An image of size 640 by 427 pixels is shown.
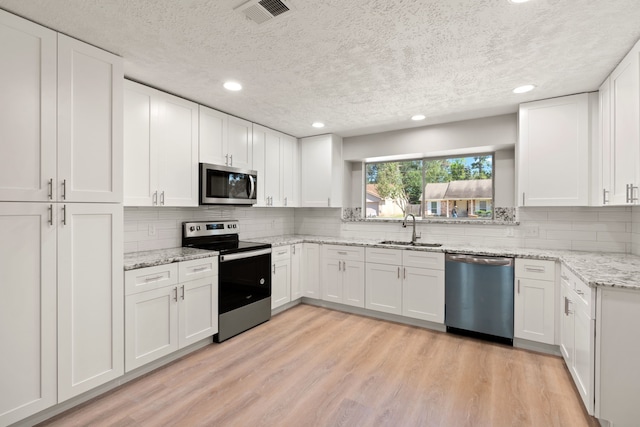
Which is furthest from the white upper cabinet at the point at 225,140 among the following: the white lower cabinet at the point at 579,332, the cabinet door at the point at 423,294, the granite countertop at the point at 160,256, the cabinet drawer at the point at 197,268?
the white lower cabinet at the point at 579,332

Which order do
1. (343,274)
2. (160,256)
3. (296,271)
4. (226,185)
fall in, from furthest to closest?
(296,271), (343,274), (226,185), (160,256)

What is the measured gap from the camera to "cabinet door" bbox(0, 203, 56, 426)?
66.4 inches

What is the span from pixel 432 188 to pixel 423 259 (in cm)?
126

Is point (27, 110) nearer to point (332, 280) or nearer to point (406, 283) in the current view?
point (332, 280)

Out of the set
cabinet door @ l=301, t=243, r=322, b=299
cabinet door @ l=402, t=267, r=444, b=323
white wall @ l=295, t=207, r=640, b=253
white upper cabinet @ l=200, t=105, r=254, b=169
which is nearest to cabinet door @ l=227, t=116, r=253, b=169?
white upper cabinet @ l=200, t=105, r=254, b=169

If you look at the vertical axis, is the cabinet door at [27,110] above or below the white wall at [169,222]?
above

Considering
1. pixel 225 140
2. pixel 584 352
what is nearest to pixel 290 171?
pixel 225 140

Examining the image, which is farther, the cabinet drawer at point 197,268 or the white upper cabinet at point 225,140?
the white upper cabinet at point 225,140

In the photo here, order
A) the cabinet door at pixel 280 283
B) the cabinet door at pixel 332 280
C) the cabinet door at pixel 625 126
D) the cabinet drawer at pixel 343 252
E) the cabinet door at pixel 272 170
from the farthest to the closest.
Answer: the cabinet door at pixel 272 170, the cabinet door at pixel 332 280, the cabinet drawer at pixel 343 252, the cabinet door at pixel 280 283, the cabinet door at pixel 625 126

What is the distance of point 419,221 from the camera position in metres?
3.97

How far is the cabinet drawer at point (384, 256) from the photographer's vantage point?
137 inches

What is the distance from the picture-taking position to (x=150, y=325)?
239 centimetres

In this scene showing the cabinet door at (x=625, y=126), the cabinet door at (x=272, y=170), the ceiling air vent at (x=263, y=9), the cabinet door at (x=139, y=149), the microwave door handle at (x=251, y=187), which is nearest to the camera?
the ceiling air vent at (x=263, y=9)

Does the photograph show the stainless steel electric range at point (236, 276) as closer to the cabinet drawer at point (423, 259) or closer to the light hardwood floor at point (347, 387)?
the light hardwood floor at point (347, 387)
